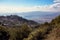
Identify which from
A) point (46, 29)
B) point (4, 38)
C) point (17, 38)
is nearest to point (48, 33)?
point (46, 29)

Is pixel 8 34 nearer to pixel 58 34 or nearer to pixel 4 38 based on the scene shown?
pixel 4 38

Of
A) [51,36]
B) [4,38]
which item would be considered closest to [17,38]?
[4,38]

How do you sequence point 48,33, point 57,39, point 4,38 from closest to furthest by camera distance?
point 57,39
point 48,33
point 4,38

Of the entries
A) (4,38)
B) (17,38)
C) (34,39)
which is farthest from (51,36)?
(4,38)

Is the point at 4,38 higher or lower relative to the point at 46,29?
lower

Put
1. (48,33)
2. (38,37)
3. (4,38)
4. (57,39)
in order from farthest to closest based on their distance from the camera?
(4,38) < (48,33) < (38,37) < (57,39)

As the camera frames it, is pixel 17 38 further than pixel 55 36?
Yes

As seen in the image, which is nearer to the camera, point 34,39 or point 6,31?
point 34,39

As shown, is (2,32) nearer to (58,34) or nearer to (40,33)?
(40,33)

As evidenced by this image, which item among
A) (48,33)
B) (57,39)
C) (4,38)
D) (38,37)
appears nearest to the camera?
(57,39)
